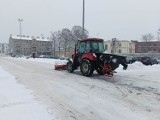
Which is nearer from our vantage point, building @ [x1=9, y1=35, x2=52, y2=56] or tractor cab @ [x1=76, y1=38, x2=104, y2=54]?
tractor cab @ [x1=76, y1=38, x2=104, y2=54]

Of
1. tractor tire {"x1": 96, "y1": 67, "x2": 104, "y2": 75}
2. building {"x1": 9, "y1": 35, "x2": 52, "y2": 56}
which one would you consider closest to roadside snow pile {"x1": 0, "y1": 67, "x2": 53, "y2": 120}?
tractor tire {"x1": 96, "y1": 67, "x2": 104, "y2": 75}

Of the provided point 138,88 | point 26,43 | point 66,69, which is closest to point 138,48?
point 26,43

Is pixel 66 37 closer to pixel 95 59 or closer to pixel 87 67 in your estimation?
pixel 87 67

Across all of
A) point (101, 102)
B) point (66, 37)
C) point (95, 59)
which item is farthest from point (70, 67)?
point (66, 37)

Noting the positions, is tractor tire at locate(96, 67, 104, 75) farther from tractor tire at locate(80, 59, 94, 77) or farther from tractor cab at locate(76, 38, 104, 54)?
tractor cab at locate(76, 38, 104, 54)

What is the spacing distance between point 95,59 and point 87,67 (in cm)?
86

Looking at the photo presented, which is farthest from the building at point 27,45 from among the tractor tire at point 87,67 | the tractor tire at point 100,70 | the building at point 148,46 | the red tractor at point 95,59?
the tractor tire at point 87,67

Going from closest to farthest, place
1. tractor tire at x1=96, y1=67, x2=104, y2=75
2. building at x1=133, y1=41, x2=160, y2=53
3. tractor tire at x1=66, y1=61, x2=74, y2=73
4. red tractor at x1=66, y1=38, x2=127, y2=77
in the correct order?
red tractor at x1=66, y1=38, x2=127, y2=77
tractor tire at x1=96, y1=67, x2=104, y2=75
tractor tire at x1=66, y1=61, x2=74, y2=73
building at x1=133, y1=41, x2=160, y2=53

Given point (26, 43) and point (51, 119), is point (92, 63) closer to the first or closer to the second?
point (51, 119)

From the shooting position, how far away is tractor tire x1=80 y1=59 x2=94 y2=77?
1805 centimetres

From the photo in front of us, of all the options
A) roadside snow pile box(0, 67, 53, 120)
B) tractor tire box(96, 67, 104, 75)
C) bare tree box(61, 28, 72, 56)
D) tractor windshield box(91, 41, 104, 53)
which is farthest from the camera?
bare tree box(61, 28, 72, 56)

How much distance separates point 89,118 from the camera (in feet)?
25.4

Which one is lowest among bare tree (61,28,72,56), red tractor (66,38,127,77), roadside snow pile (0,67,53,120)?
roadside snow pile (0,67,53,120)

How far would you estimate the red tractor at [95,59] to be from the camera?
17.5 metres
